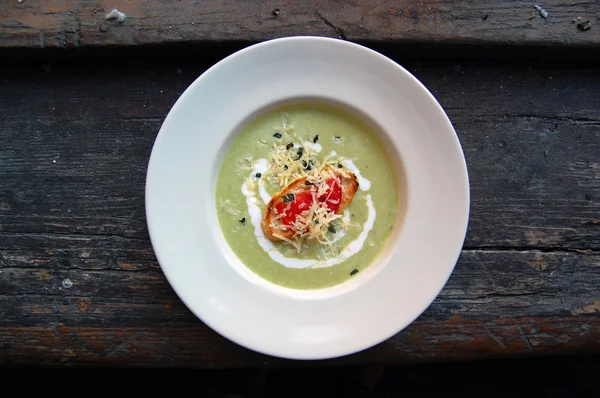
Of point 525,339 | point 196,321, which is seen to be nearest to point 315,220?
point 196,321

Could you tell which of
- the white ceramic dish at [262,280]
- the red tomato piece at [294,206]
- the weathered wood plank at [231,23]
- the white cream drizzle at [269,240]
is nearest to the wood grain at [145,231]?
the weathered wood plank at [231,23]

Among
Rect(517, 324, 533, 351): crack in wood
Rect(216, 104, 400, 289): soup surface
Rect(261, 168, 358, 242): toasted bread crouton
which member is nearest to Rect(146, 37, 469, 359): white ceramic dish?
Rect(216, 104, 400, 289): soup surface

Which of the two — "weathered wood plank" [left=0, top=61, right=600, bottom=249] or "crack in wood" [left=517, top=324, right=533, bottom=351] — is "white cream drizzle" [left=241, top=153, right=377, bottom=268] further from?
"crack in wood" [left=517, top=324, right=533, bottom=351]

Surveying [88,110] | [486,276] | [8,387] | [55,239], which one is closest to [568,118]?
[486,276]

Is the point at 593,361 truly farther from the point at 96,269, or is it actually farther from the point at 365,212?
the point at 96,269

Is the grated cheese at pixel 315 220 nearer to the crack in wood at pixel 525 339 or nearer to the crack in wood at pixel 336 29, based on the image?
the crack in wood at pixel 336 29

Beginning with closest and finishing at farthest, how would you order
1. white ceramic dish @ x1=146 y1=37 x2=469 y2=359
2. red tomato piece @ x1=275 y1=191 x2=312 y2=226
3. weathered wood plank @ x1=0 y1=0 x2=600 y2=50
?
white ceramic dish @ x1=146 y1=37 x2=469 y2=359
red tomato piece @ x1=275 y1=191 x2=312 y2=226
weathered wood plank @ x1=0 y1=0 x2=600 y2=50
